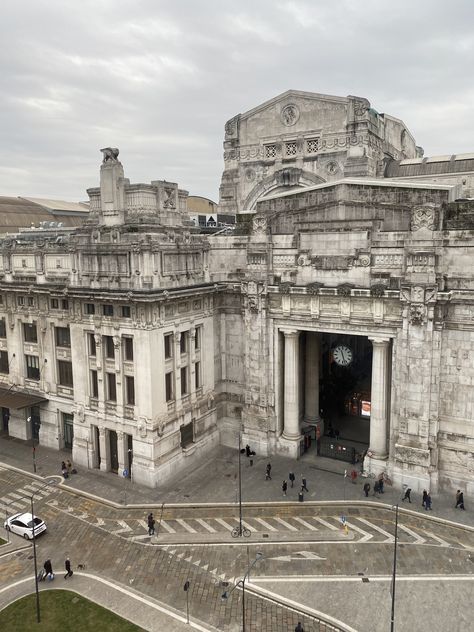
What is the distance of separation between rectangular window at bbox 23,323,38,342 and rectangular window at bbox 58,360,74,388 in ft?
14.0

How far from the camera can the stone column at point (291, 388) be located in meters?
46.6

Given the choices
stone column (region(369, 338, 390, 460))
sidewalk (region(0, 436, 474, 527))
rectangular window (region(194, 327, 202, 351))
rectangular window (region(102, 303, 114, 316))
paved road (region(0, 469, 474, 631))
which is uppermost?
rectangular window (region(102, 303, 114, 316))

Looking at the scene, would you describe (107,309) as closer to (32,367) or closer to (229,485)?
(32,367)

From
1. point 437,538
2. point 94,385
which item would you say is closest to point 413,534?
point 437,538

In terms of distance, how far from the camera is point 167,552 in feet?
111

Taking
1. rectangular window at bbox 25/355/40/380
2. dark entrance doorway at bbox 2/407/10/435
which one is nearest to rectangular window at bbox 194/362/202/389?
rectangular window at bbox 25/355/40/380

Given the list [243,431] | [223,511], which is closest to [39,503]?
[223,511]

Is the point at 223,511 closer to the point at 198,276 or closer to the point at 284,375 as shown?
the point at 284,375

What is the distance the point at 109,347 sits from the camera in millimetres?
43812

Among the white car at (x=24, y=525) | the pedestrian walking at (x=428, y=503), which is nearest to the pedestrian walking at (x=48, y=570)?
the white car at (x=24, y=525)

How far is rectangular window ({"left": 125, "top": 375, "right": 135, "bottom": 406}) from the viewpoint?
42.6 metres

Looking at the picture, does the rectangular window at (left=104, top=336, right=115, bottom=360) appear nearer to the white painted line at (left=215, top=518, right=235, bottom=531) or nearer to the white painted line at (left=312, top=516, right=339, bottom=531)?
the white painted line at (left=215, top=518, right=235, bottom=531)

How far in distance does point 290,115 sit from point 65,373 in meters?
40.4

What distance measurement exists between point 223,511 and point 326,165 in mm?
40859
